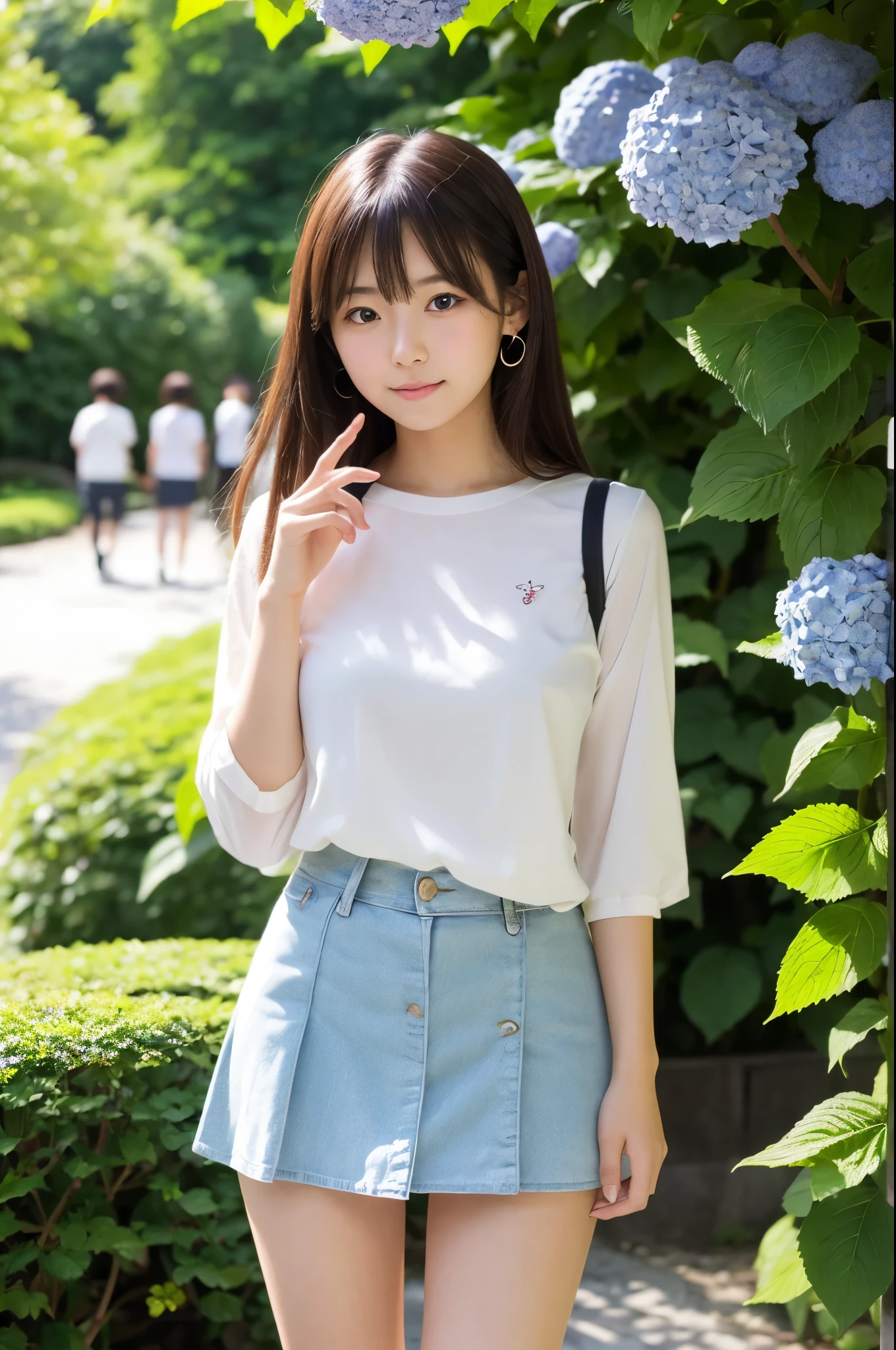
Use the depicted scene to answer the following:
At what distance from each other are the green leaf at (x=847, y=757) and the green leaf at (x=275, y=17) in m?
1.06

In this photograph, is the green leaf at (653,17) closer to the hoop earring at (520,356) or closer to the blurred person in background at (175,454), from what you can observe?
the hoop earring at (520,356)

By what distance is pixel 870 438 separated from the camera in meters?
1.67

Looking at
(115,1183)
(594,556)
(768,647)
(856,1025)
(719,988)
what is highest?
(594,556)

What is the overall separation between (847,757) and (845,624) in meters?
0.35

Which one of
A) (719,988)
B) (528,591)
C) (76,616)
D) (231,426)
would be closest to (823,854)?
(528,591)

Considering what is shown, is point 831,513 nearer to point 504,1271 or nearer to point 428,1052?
point 428,1052

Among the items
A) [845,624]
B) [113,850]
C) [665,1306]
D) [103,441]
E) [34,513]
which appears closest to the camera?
[845,624]

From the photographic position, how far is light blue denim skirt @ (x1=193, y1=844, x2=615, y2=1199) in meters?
1.53

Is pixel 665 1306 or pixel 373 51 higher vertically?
pixel 373 51

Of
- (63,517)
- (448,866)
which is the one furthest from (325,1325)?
(63,517)

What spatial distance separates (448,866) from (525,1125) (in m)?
0.29

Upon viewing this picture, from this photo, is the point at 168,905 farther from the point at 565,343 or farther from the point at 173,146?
the point at 173,146

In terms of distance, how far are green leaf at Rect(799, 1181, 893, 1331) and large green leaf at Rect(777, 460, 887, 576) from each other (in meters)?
0.80

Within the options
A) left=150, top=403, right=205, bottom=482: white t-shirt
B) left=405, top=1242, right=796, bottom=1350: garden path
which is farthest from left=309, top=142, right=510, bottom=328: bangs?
left=150, top=403, right=205, bottom=482: white t-shirt
